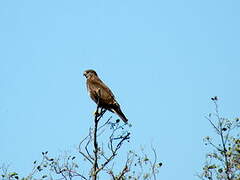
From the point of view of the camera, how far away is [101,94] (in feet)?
35.6

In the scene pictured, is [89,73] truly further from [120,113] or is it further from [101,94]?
[120,113]

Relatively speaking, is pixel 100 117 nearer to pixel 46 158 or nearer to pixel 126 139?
pixel 126 139

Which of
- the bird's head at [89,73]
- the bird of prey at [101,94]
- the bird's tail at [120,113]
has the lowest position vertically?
the bird's tail at [120,113]

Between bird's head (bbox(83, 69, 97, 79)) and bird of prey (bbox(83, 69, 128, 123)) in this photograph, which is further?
bird's head (bbox(83, 69, 97, 79))

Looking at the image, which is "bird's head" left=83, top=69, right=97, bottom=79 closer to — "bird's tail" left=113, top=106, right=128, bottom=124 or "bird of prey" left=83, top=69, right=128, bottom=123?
"bird of prey" left=83, top=69, right=128, bottom=123

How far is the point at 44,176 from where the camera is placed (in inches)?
432

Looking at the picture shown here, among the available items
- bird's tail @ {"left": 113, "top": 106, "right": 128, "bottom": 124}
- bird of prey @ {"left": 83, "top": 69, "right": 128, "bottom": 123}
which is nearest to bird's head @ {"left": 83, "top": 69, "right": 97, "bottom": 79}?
bird of prey @ {"left": 83, "top": 69, "right": 128, "bottom": 123}

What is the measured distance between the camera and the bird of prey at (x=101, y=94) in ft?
33.9

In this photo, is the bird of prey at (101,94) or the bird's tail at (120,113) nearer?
the bird's tail at (120,113)

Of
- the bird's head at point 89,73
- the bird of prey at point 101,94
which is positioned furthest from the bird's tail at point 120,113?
the bird's head at point 89,73

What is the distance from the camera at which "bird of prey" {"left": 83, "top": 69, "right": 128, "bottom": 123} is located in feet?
33.9

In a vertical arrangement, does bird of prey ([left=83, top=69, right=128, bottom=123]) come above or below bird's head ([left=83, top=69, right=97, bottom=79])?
below

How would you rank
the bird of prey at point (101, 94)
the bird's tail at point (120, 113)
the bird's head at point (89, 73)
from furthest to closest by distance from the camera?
the bird's head at point (89, 73) < the bird of prey at point (101, 94) < the bird's tail at point (120, 113)

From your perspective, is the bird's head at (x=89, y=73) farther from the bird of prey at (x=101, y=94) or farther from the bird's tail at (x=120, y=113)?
the bird's tail at (x=120, y=113)
